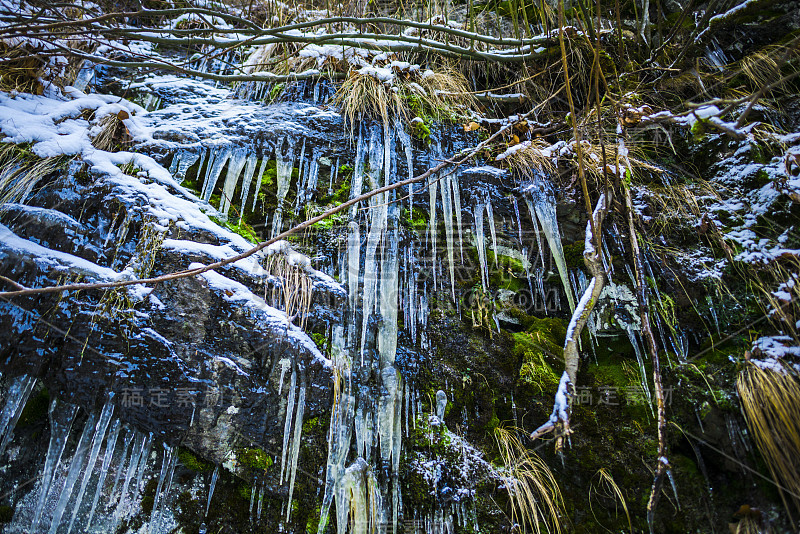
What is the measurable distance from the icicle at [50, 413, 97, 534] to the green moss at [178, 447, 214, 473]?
1.64 feet

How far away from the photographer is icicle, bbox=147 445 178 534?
2215 mm

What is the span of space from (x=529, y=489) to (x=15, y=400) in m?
3.06

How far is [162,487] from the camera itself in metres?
2.26

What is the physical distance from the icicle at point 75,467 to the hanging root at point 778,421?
3662 mm

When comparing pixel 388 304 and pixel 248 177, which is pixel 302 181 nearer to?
pixel 248 177

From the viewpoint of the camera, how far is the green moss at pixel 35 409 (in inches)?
89.8

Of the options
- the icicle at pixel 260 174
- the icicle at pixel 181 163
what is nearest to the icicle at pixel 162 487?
the icicle at pixel 260 174

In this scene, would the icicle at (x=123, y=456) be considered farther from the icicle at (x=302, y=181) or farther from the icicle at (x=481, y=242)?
the icicle at (x=481, y=242)

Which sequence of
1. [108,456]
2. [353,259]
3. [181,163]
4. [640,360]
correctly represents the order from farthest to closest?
[181,163]
[353,259]
[640,360]
[108,456]

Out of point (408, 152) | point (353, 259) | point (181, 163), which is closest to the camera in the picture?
point (353, 259)

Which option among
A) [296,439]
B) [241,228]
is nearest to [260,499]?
[296,439]

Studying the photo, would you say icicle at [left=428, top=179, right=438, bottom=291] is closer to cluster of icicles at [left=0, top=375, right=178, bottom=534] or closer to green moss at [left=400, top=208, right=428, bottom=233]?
green moss at [left=400, top=208, right=428, bottom=233]

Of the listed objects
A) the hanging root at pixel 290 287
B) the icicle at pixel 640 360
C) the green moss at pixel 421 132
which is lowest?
the icicle at pixel 640 360

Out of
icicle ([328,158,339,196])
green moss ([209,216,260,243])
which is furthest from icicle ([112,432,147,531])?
icicle ([328,158,339,196])
